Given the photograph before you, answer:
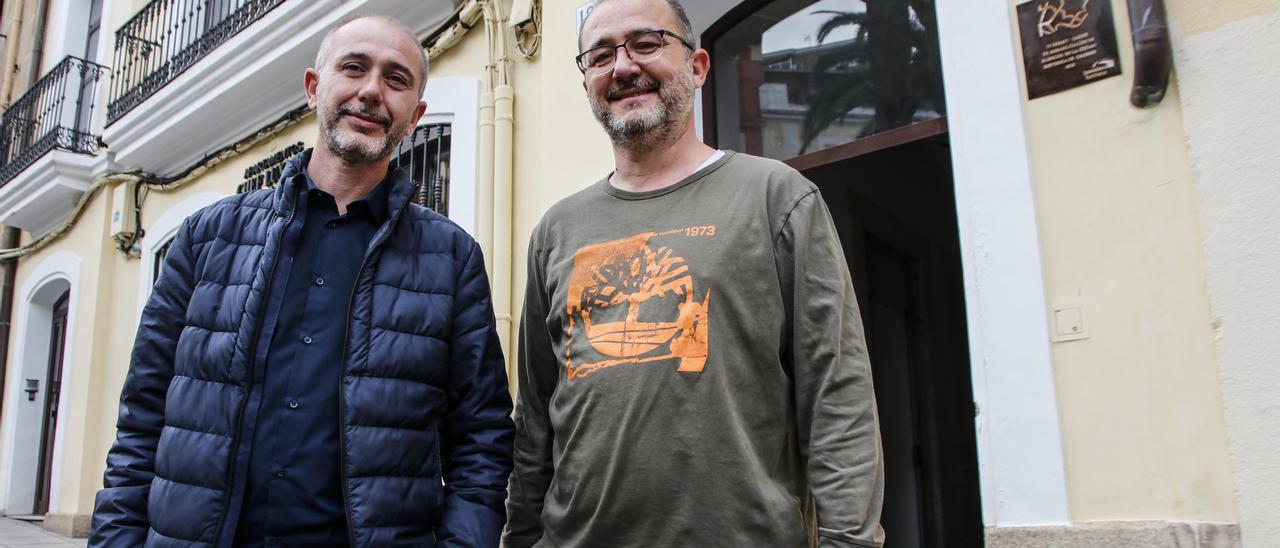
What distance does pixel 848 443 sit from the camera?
5.93 feet

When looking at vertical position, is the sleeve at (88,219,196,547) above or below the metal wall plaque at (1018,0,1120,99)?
below

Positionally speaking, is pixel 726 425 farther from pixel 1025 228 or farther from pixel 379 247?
pixel 1025 228

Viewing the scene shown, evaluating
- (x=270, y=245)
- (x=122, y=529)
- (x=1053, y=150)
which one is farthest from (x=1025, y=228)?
(x=122, y=529)

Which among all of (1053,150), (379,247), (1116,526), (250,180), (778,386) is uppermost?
(250,180)

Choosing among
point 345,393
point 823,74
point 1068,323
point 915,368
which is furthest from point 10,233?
point 1068,323

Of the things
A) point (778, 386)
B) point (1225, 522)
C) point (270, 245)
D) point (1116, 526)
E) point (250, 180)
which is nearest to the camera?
point (778, 386)

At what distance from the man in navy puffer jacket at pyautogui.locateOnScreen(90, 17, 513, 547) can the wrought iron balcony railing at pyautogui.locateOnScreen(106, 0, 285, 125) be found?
6.29 m

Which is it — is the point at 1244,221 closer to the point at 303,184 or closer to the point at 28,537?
the point at 303,184

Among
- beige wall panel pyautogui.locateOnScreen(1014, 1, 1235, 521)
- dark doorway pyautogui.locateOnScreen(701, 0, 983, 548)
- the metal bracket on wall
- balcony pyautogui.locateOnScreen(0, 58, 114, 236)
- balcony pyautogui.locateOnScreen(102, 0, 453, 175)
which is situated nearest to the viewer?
beige wall panel pyautogui.locateOnScreen(1014, 1, 1235, 521)

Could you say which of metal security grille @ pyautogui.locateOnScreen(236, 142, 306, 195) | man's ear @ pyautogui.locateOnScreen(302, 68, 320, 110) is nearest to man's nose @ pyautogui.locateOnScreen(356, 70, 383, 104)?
man's ear @ pyautogui.locateOnScreen(302, 68, 320, 110)

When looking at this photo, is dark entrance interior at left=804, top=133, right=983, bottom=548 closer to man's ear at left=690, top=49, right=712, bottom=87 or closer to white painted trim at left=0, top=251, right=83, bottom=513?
man's ear at left=690, top=49, right=712, bottom=87

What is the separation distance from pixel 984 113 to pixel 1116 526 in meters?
1.47

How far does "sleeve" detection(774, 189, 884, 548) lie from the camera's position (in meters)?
1.76

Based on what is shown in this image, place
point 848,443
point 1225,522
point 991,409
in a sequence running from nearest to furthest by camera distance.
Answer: point 848,443 < point 1225,522 < point 991,409
